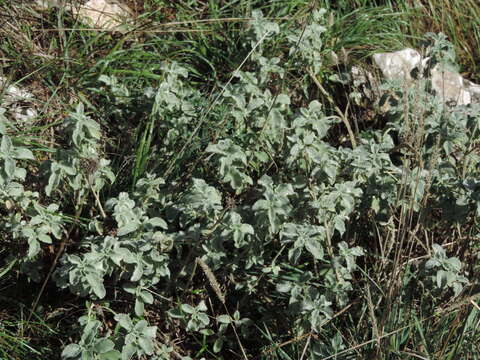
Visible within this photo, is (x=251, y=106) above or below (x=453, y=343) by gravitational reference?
above

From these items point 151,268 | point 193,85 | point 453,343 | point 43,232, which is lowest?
point 453,343

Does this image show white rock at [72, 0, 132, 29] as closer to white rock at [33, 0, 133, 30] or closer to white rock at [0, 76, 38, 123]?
white rock at [33, 0, 133, 30]

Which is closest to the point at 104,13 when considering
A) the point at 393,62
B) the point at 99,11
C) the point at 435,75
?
the point at 99,11

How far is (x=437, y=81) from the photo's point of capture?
3.98 metres

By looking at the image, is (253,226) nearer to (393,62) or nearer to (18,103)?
(18,103)

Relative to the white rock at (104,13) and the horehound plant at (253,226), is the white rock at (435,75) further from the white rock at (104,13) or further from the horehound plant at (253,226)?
the white rock at (104,13)

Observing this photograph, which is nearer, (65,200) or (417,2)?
(65,200)

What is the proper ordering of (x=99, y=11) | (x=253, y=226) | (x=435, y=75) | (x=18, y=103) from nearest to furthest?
(x=253, y=226) < (x=18, y=103) < (x=99, y=11) < (x=435, y=75)

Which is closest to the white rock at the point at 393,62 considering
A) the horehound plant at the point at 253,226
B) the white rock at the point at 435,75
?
the white rock at the point at 435,75

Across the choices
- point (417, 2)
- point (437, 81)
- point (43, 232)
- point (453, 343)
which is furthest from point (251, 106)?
point (417, 2)

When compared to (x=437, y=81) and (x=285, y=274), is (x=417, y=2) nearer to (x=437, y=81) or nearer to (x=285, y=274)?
→ (x=437, y=81)

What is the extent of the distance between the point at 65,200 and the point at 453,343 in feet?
5.65

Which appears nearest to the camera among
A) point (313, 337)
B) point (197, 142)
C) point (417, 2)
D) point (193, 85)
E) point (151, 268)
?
point (151, 268)

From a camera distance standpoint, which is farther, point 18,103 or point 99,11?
point 99,11
